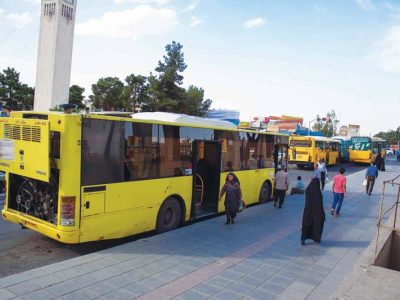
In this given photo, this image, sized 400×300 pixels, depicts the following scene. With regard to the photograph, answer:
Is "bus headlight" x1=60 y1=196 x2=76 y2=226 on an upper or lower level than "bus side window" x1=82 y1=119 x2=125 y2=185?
lower

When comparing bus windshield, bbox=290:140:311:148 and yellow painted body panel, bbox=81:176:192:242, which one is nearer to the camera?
yellow painted body panel, bbox=81:176:192:242

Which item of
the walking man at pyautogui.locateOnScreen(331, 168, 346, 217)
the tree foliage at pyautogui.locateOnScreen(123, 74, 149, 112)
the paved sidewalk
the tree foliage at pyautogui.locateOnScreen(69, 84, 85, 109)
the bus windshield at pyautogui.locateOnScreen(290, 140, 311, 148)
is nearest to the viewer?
the paved sidewalk

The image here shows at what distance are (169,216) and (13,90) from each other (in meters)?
42.1

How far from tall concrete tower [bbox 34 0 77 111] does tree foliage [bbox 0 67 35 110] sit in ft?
36.7

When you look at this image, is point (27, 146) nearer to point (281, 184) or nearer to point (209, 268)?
point (209, 268)

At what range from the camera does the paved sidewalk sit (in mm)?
5047

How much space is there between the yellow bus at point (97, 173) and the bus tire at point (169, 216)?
24 mm

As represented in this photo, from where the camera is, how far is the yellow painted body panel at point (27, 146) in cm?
644

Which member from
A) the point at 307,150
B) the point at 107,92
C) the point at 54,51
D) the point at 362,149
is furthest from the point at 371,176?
the point at 54,51

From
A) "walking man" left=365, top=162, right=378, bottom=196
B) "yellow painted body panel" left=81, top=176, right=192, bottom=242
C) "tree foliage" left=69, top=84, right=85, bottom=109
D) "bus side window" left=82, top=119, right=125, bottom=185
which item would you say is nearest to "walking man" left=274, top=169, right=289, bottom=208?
"yellow painted body panel" left=81, top=176, right=192, bottom=242

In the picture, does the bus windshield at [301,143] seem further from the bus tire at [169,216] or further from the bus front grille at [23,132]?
the bus front grille at [23,132]

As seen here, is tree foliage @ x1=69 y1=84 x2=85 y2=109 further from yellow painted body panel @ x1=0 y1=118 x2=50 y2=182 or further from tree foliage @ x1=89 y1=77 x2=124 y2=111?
yellow painted body panel @ x1=0 y1=118 x2=50 y2=182

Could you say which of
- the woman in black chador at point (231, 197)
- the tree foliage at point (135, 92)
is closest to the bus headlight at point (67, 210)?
the woman in black chador at point (231, 197)

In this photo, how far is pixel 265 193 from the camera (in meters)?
13.4
